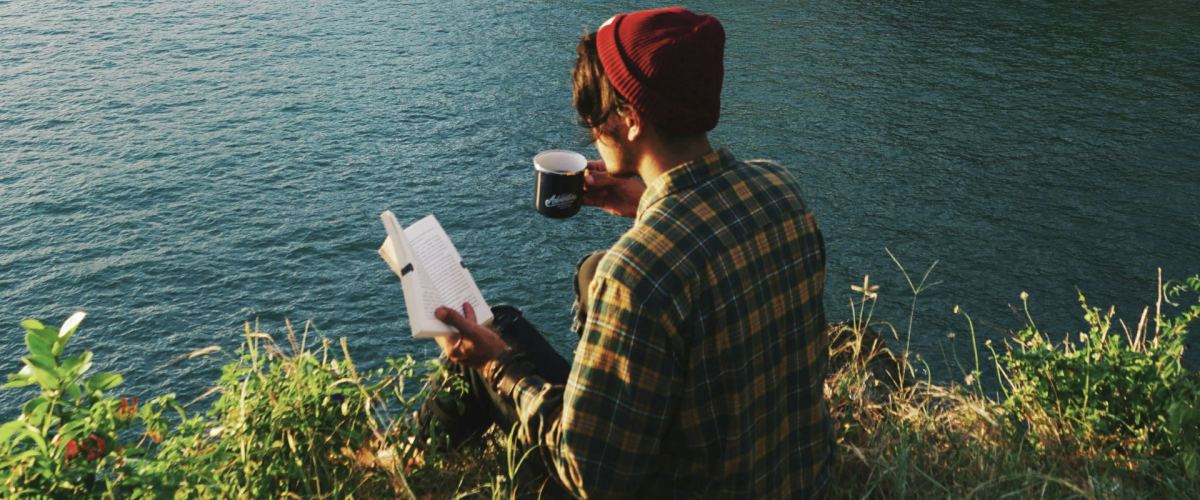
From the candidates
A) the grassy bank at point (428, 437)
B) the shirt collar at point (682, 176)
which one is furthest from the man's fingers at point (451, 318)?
the shirt collar at point (682, 176)

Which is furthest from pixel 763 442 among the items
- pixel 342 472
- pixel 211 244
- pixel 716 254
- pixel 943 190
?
pixel 943 190

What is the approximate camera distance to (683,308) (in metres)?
2.83

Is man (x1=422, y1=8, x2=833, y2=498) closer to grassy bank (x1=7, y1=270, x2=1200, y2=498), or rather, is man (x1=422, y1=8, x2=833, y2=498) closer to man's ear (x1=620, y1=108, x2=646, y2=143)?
man's ear (x1=620, y1=108, x2=646, y2=143)

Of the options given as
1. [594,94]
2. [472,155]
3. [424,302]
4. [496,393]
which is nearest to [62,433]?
[424,302]

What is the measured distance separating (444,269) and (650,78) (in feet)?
3.80

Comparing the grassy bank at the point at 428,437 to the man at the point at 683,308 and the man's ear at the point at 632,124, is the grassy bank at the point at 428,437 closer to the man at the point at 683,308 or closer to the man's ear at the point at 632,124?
the man at the point at 683,308

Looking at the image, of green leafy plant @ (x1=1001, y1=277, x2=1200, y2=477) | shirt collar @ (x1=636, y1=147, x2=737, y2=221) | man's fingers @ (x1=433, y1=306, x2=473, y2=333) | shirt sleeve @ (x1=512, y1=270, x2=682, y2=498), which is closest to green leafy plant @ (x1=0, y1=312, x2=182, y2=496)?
man's fingers @ (x1=433, y1=306, x2=473, y2=333)

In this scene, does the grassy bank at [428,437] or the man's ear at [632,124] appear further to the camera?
the grassy bank at [428,437]

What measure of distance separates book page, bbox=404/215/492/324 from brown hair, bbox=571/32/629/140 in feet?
2.58

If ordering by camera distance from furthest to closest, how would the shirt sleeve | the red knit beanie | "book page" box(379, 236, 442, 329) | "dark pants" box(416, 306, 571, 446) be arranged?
"dark pants" box(416, 306, 571, 446) → "book page" box(379, 236, 442, 329) → the red knit beanie → the shirt sleeve

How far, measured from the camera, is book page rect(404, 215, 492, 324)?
3.61 metres

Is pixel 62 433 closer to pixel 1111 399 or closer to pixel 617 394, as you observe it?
pixel 617 394

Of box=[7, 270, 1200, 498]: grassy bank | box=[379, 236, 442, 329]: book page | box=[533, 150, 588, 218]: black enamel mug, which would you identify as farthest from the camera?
box=[533, 150, 588, 218]: black enamel mug

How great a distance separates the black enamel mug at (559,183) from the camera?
163 inches
